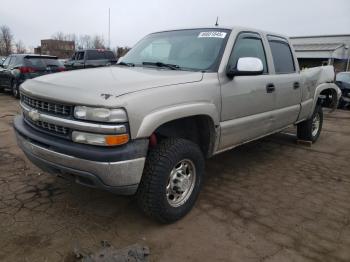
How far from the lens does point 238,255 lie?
2.76m

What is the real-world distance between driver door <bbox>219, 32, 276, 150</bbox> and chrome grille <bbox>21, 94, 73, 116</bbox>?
5.11 ft

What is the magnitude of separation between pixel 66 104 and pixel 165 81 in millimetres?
854

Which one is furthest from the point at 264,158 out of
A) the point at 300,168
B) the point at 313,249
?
the point at 313,249

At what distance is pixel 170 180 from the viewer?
3139 millimetres

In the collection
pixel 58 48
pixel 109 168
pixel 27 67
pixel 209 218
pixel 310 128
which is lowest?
pixel 209 218

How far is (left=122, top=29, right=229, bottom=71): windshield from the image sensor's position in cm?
363

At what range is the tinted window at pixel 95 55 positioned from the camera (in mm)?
16681

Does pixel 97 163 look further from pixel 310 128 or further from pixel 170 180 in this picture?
pixel 310 128

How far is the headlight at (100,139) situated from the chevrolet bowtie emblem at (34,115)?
547 millimetres

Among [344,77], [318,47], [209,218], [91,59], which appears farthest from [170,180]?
[318,47]

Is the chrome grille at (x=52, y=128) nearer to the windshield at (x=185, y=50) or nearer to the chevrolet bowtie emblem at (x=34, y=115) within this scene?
the chevrolet bowtie emblem at (x=34, y=115)

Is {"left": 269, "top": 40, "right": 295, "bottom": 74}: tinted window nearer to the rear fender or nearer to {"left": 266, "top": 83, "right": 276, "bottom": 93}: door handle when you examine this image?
{"left": 266, "top": 83, "right": 276, "bottom": 93}: door handle

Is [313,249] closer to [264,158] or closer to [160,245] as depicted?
[160,245]

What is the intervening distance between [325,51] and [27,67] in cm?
2486
